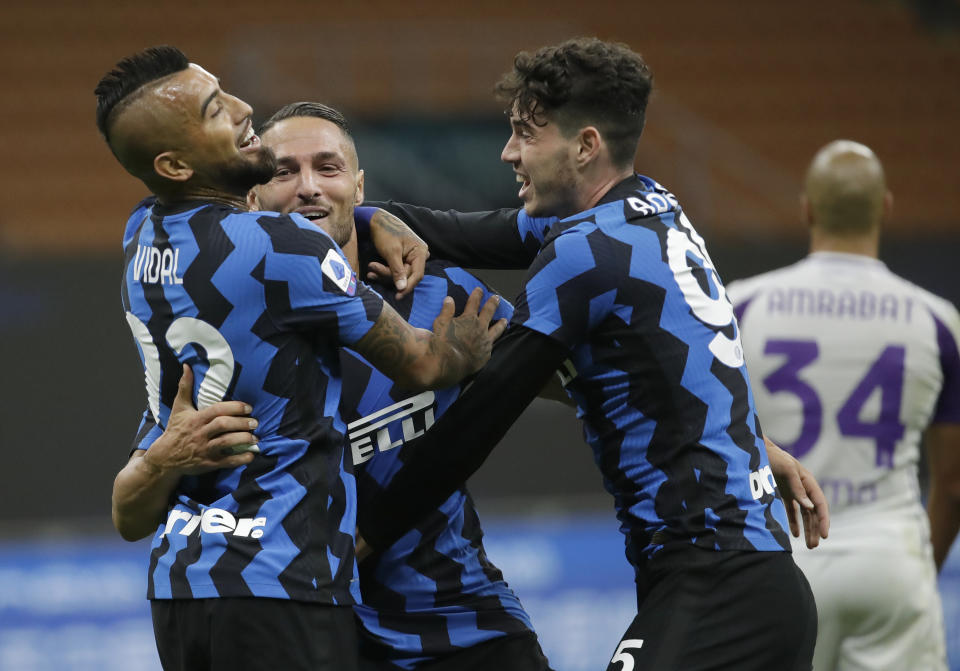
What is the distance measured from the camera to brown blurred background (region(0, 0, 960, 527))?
815 centimetres

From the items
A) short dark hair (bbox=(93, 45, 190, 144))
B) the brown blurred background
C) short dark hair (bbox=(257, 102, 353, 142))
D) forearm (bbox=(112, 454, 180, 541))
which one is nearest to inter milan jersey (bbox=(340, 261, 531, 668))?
forearm (bbox=(112, 454, 180, 541))

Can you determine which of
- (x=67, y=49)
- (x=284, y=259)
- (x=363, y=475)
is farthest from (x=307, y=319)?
(x=67, y=49)

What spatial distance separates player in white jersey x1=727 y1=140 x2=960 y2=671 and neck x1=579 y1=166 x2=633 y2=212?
1676 millimetres

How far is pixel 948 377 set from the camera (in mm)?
4633

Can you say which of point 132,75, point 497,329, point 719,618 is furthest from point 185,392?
point 719,618

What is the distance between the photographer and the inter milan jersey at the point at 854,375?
450 cm

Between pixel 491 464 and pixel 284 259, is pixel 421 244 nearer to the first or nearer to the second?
pixel 284 259

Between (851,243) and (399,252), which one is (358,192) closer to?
(399,252)

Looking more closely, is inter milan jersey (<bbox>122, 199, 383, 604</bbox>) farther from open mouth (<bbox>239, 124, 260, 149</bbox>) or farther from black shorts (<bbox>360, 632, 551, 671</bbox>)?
black shorts (<bbox>360, 632, 551, 671</bbox>)

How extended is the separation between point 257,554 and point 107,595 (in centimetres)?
447

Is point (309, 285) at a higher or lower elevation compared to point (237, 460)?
higher

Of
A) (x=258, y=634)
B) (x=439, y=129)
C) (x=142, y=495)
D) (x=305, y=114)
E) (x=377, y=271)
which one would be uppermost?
(x=439, y=129)

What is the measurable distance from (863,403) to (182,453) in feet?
8.62

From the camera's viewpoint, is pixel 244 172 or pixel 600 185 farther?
pixel 600 185
